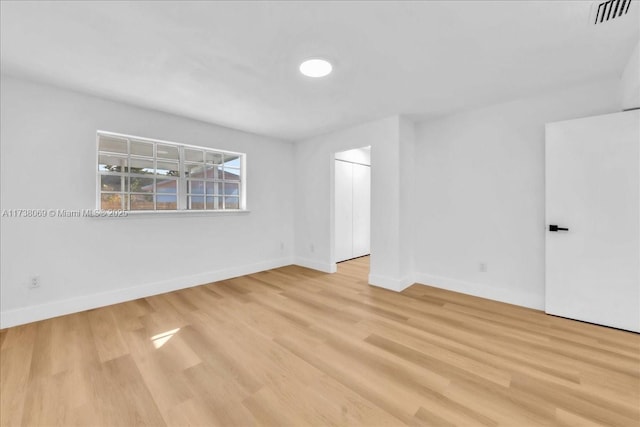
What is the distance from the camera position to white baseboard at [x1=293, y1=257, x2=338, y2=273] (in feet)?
14.6

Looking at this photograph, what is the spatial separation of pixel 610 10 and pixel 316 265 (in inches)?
167

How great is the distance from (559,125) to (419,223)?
1.88 m

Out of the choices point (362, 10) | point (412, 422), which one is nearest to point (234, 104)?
point (362, 10)

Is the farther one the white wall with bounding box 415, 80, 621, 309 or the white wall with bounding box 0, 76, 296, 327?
the white wall with bounding box 415, 80, 621, 309

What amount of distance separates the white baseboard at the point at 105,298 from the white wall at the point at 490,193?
308cm

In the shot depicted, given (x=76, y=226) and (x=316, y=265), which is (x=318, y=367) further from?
(x=76, y=226)

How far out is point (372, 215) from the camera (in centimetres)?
378

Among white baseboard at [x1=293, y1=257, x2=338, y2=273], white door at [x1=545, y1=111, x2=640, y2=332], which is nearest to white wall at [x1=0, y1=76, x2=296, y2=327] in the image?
white baseboard at [x1=293, y1=257, x2=338, y2=273]

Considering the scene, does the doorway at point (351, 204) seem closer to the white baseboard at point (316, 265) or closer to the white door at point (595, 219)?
the white baseboard at point (316, 265)

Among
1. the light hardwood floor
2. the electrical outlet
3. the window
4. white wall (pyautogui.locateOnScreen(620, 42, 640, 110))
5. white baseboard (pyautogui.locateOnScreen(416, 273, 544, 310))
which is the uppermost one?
white wall (pyautogui.locateOnScreen(620, 42, 640, 110))

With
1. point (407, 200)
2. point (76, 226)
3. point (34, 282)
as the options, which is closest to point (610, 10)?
Answer: point (407, 200)

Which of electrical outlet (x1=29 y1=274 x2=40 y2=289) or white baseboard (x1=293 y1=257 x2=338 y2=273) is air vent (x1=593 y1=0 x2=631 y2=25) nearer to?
white baseboard (x1=293 y1=257 x2=338 y2=273)

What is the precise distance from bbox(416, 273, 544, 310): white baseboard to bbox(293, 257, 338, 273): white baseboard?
1408 millimetres

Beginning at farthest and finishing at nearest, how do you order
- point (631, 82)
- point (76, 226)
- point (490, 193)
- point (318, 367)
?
point (490, 193) → point (76, 226) → point (631, 82) → point (318, 367)
